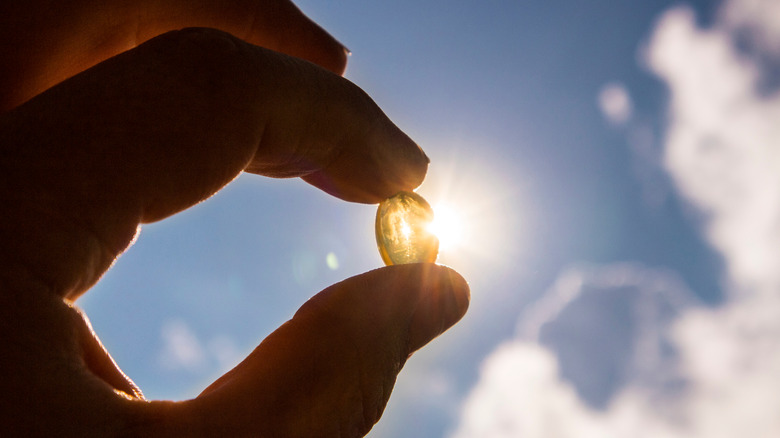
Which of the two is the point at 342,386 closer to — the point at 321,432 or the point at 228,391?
the point at 321,432

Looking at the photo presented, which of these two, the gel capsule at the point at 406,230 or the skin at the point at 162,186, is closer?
the skin at the point at 162,186

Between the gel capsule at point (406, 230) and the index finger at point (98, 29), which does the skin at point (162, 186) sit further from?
the gel capsule at point (406, 230)

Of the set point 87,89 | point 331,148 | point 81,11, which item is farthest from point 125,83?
point 331,148

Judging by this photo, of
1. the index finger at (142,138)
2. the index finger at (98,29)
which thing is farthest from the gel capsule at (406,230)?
the index finger at (98,29)

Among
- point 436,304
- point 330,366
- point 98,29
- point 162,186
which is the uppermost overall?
point 98,29

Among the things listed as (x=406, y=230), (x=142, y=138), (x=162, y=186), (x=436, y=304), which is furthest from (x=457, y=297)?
(x=142, y=138)

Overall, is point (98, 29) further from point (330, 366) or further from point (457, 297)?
point (457, 297)
